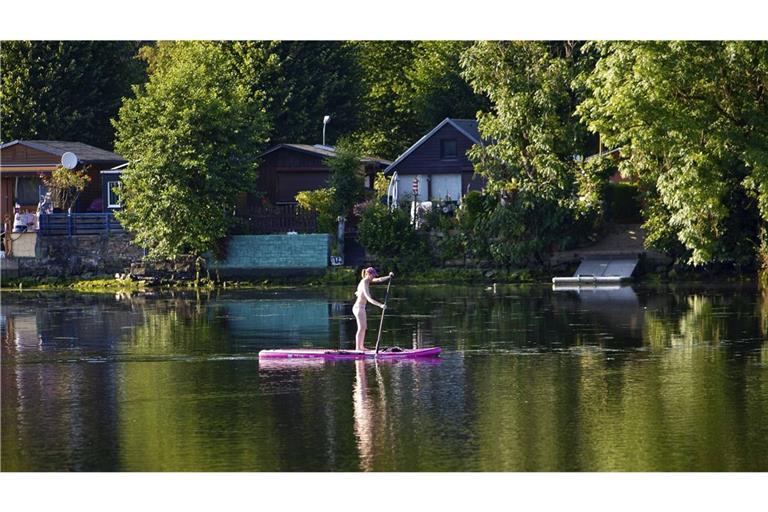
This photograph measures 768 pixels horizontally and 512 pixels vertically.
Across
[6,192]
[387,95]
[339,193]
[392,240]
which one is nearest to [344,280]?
[392,240]

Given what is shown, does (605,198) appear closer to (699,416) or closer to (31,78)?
(31,78)

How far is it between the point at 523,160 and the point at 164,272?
1566cm

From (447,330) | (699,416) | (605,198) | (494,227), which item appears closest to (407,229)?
(494,227)

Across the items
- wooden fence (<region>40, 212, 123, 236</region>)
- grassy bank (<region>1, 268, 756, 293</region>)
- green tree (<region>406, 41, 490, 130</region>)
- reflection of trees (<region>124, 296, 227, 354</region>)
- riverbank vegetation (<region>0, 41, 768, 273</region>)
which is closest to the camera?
reflection of trees (<region>124, 296, 227, 354</region>)

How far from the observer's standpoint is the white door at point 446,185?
71688 millimetres

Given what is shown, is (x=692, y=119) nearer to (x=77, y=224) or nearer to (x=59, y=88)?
(x=77, y=224)

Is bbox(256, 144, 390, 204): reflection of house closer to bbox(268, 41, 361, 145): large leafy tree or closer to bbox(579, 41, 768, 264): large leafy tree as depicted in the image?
bbox(268, 41, 361, 145): large leafy tree

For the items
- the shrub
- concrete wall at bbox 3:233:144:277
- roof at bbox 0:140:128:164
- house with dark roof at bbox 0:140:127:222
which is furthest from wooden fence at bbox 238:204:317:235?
roof at bbox 0:140:128:164

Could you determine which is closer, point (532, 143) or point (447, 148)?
point (532, 143)

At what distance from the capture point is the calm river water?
1992cm

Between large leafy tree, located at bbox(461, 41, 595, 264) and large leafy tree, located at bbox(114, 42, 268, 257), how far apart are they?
10987 millimetres

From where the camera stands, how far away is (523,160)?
5716cm

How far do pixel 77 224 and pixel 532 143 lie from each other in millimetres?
20296

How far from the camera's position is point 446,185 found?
71812 millimetres
